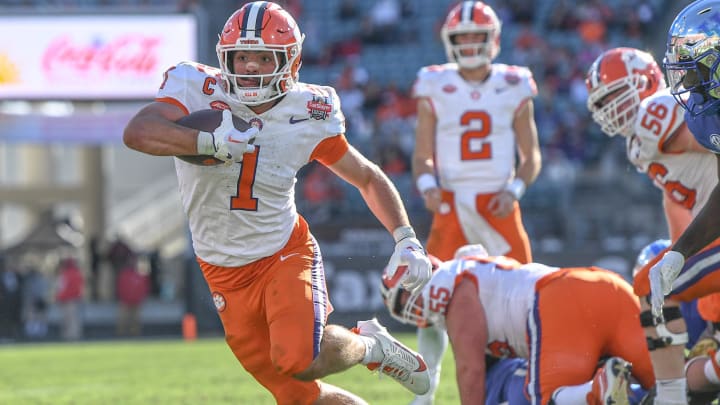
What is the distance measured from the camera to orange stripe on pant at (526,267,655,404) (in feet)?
15.6

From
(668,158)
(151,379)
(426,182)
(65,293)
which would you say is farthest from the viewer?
(65,293)

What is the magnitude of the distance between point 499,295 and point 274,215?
1.08 metres

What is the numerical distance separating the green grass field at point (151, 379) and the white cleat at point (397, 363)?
1595 mm

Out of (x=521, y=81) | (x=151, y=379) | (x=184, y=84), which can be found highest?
(x=184, y=84)

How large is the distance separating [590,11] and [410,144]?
12.7 ft

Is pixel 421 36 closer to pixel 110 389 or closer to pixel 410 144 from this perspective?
pixel 410 144

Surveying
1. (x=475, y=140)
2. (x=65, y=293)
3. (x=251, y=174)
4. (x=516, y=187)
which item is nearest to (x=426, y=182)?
(x=475, y=140)

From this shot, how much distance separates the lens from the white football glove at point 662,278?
4.52 m

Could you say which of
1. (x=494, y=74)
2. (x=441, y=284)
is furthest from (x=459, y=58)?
(x=441, y=284)

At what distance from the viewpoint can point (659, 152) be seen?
5.21 m

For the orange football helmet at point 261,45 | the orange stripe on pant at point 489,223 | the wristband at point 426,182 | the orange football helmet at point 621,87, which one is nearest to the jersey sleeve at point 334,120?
the orange football helmet at point 261,45

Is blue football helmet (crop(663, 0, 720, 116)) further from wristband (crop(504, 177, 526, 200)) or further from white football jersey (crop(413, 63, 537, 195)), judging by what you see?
white football jersey (crop(413, 63, 537, 195))

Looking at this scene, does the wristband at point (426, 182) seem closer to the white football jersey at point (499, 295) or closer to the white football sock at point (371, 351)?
the white football jersey at point (499, 295)

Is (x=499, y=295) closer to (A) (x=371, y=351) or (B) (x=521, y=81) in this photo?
(A) (x=371, y=351)
